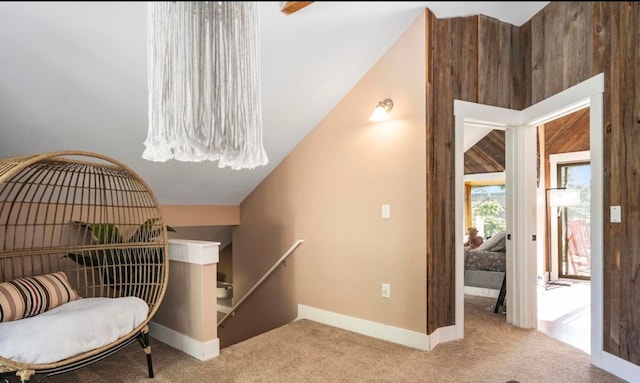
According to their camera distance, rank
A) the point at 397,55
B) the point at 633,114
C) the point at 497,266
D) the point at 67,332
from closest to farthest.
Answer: the point at 67,332 → the point at 633,114 → the point at 397,55 → the point at 497,266

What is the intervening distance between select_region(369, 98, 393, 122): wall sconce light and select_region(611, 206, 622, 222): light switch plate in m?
1.56

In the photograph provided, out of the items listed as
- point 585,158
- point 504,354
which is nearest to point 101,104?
point 504,354

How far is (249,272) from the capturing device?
4.20 metres

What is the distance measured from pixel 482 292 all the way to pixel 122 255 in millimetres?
3827

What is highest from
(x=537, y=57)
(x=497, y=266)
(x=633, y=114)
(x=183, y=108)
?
(x=537, y=57)

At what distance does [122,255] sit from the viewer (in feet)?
→ 8.65

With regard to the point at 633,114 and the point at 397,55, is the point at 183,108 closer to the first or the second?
the point at 397,55

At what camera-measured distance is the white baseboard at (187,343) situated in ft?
8.10

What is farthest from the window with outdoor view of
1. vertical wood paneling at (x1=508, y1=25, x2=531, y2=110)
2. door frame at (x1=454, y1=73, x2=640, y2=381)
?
vertical wood paneling at (x1=508, y1=25, x2=531, y2=110)

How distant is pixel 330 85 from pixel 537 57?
167 cm

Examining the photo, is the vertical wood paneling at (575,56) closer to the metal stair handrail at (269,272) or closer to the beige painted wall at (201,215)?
the metal stair handrail at (269,272)

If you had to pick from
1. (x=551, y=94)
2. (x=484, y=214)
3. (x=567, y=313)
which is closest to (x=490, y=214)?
(x=484, y=214)

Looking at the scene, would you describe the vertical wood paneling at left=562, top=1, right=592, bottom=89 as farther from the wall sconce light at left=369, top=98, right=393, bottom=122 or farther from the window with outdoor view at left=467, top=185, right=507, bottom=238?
the window with outdoor view at left=467, top=185, right=507, bottom=238

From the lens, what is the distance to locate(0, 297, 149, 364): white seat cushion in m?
1.68
